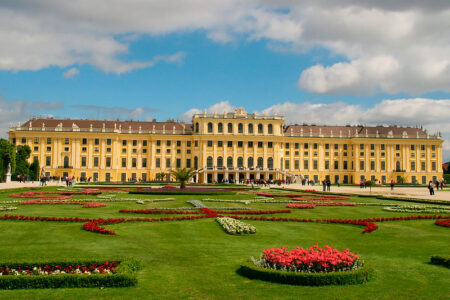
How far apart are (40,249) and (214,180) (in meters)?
65.2

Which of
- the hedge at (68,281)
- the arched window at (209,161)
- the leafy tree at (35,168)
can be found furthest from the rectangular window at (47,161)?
the hedge at (68,281)

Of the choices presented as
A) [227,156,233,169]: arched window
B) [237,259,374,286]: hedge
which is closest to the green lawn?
[237,259,374,286]: hedge

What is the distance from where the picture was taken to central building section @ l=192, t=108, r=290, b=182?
78.9m

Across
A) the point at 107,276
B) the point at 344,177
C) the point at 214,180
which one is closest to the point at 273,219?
the point at 107,276

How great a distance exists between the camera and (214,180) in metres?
76.2

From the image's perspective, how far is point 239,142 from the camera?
262 ft

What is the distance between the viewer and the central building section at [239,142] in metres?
78.9

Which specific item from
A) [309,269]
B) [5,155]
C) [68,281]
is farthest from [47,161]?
[309,269]

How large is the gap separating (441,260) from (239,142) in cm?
6962

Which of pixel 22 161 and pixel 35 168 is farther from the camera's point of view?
pixel 35 168

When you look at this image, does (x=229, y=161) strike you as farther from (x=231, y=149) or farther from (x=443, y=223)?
(x=443, y=223)

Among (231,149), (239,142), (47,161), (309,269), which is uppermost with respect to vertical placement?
(239,142)

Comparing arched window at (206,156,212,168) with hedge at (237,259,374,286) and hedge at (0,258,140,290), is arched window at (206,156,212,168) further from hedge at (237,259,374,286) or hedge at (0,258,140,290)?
hedge at (0,258,140,290)

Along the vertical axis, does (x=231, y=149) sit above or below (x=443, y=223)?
above
